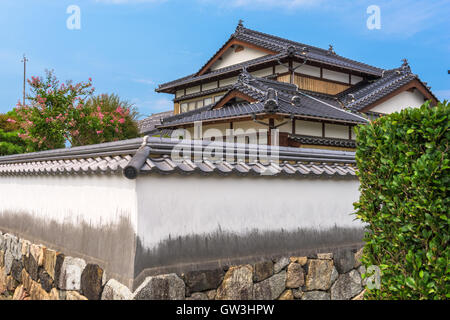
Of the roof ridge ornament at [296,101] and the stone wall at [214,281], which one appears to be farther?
the roof ridge ornament at [296,101]

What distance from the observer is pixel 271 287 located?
5484 mm

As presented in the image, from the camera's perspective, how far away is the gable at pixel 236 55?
68.0ft

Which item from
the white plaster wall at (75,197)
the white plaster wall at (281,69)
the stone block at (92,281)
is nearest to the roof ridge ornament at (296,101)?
the white plaster wall at (281,69)

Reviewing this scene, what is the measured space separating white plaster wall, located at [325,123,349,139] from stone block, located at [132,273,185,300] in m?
12.5

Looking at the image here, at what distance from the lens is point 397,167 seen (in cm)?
441

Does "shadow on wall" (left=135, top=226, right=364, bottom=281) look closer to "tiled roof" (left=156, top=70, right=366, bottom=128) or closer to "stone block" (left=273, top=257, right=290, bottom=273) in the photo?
"stone block" (left=273, top=257, right=290, bottom=273)

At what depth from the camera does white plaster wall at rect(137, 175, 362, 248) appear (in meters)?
4.57

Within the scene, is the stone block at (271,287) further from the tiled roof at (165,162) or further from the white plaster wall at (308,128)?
the white plaster wall at (308,128)

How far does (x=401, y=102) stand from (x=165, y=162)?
1926cm

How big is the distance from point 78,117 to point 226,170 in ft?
39.0

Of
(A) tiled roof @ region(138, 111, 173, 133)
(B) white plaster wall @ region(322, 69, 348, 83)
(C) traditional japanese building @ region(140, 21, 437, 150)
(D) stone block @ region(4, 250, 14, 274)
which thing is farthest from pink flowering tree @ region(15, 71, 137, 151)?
(A) tiled roof @ region(138, 111, 173, 133)

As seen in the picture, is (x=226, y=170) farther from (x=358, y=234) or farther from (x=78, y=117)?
(x=78, y=117)

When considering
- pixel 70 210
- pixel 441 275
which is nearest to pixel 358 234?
pixel 441 275
